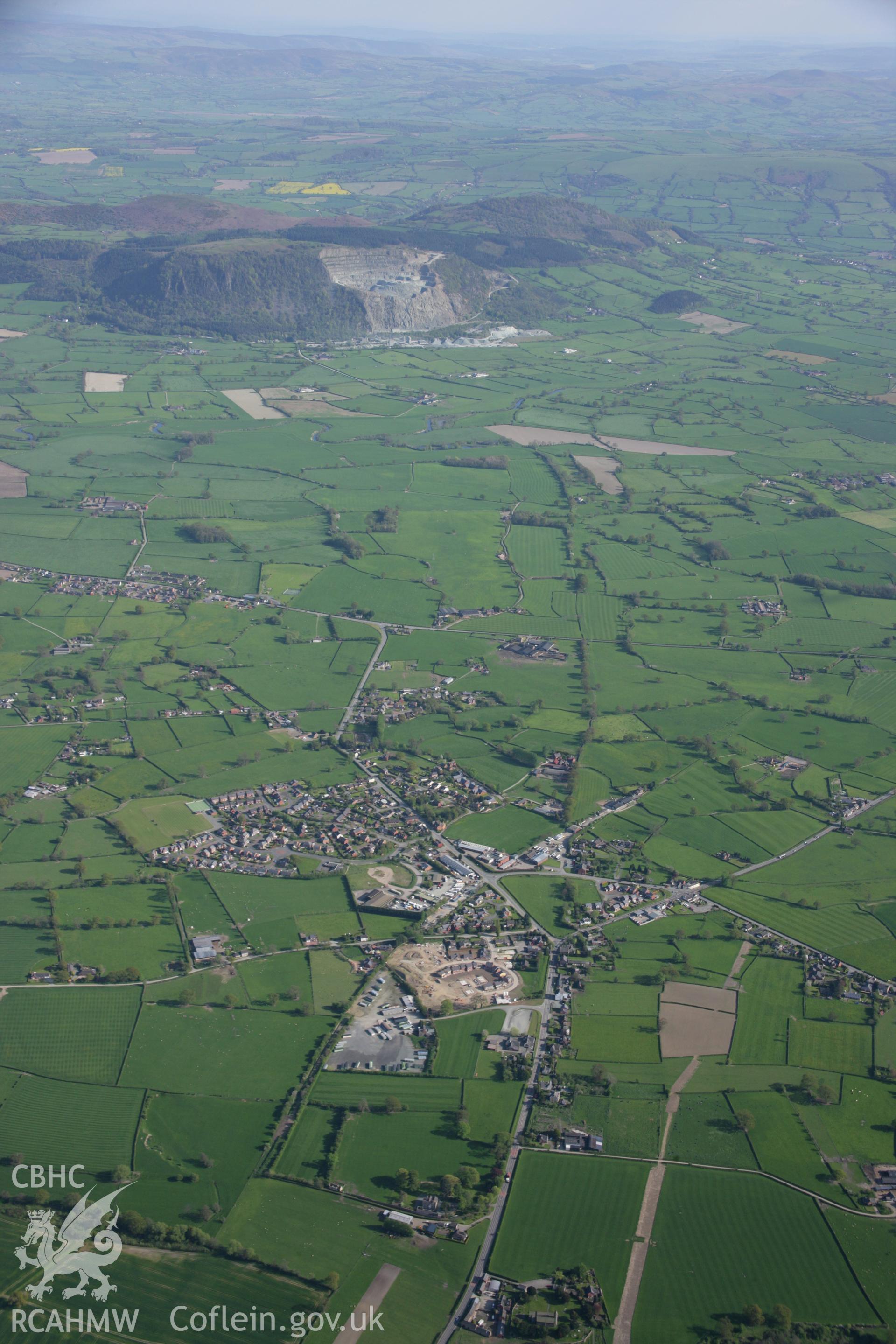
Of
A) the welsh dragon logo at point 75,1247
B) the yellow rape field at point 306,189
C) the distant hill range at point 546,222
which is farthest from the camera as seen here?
the yellow rape field at point 306,189

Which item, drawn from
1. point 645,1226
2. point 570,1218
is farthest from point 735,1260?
point 570,1218

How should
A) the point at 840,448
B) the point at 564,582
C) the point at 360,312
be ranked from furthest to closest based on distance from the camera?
the point at 360,312
the point at 840,448
the point at 564,582

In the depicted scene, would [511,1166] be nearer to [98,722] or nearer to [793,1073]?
[793,1073]

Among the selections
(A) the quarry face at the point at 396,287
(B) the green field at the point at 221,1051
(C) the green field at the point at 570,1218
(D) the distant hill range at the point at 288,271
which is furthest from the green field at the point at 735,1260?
(A) the quarry face at the point at 396,287

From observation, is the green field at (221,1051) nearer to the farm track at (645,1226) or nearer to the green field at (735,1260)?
the farm track at (645,1226)

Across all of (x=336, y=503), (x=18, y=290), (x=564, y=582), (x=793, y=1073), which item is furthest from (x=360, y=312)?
(x=793, y=1073)

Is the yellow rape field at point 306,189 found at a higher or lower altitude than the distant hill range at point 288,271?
higher
